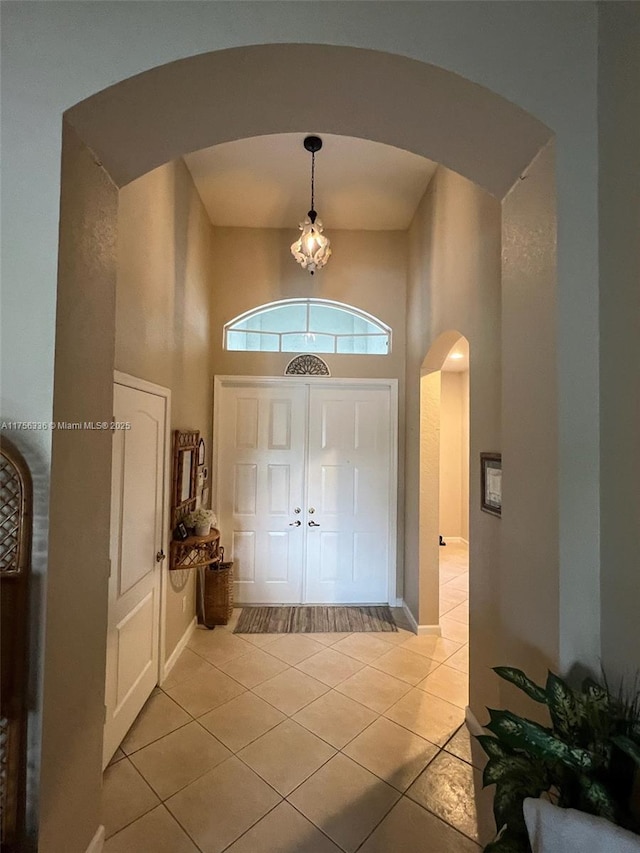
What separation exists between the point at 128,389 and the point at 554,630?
6.83ft

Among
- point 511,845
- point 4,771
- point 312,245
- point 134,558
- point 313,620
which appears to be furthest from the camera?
point 313,620

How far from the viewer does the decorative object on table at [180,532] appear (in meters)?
2.68

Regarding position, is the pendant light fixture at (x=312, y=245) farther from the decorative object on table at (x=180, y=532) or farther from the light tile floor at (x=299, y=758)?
the light tile floor at (x=299, y=758)

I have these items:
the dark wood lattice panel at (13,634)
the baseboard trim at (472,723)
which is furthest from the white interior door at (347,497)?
the dark wood lattice panel at (13,634)

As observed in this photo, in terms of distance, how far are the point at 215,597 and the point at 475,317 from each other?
2993 mm

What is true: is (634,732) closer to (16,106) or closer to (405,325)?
(16,106)

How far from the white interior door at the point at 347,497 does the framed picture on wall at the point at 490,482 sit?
5.50 ft

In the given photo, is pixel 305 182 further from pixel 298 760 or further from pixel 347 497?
pixel 298 760

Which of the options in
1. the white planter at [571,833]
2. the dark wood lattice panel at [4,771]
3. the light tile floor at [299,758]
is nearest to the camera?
the white planter at [571,833]

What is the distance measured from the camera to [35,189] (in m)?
1.08

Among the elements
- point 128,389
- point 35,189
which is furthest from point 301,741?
point 35,189

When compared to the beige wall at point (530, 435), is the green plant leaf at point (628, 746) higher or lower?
lower

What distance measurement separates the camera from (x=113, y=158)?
1317 millimetres

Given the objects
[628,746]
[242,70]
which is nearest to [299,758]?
[628,746]
